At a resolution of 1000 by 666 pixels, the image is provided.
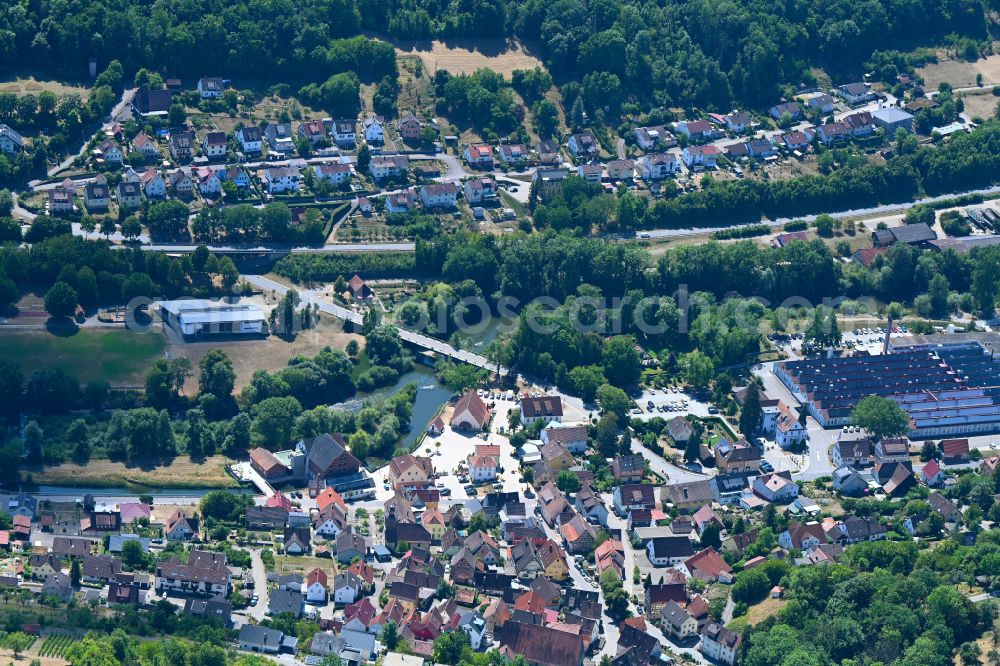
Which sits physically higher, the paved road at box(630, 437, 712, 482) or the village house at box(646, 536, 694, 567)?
the village house at box(646, 536, 694, 567)

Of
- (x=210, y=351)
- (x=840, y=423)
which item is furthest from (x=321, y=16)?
(x=840, y=423)

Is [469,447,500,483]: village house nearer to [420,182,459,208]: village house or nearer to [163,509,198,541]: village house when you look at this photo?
[163,509,198,541]: village house

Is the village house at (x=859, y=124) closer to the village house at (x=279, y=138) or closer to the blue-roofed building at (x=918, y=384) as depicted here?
the blue-roofed building at (x=918, y=384)

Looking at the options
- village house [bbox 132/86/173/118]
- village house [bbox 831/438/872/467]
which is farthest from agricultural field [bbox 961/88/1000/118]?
village house [bbox 132/86/173/118]

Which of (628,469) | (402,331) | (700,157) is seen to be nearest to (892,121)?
(700,157)

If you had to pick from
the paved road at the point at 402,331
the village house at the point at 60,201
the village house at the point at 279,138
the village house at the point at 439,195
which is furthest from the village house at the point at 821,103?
the village house at the point at 60,201

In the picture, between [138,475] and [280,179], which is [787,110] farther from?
[138,475]

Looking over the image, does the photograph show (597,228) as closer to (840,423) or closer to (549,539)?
(840,423)
